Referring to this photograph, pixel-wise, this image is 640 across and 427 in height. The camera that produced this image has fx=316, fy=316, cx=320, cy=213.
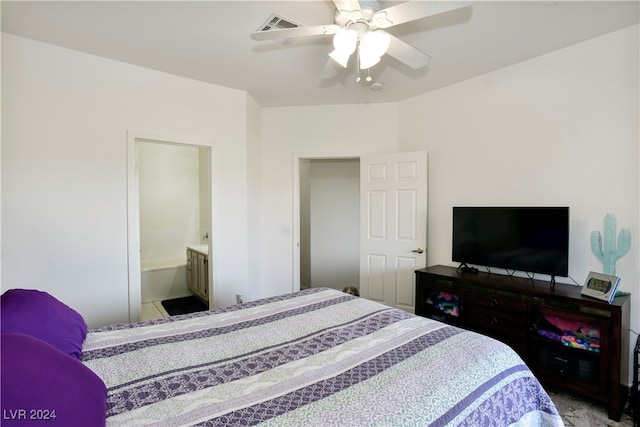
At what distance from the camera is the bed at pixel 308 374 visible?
99 cm

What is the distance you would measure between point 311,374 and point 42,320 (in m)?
1.08

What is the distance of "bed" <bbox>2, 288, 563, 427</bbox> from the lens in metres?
0.99

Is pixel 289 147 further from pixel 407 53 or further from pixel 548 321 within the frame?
pixel 548 321

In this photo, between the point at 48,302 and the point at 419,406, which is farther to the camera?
the point at 48,302

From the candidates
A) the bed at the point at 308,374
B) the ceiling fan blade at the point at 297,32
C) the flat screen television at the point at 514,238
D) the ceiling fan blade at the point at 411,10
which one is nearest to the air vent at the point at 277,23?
the ceiling fan blade at the point at 297,32

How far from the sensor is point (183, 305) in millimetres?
4164

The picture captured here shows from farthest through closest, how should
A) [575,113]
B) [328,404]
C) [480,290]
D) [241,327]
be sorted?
[480,290] → [575,113] → [241,327] → [328,404]

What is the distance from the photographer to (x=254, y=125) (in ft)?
12.3

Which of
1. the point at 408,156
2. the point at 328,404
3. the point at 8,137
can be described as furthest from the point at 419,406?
the point at 8,137

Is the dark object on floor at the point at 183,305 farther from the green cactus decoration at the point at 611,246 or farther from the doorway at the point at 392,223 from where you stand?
the green cactus decoration at the point at 611,246

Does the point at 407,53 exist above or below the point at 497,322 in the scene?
above

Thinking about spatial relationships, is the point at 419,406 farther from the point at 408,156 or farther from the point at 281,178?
the point at 281,178

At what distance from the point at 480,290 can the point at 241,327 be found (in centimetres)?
198

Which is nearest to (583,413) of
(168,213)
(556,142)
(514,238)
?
(514,238)
